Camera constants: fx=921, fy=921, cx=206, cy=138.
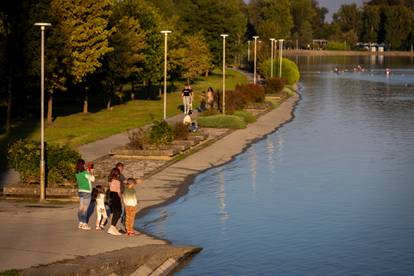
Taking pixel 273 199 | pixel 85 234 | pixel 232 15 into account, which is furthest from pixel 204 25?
pixel 85 234

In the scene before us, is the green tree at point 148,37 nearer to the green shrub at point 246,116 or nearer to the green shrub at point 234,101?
the green shrub at point 234,101

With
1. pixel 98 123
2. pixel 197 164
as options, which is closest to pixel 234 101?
pixel 98 123

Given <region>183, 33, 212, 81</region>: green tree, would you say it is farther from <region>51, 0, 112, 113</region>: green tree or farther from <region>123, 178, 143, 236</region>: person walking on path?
<region>123, 178, 143, 236</region>: person walking on path

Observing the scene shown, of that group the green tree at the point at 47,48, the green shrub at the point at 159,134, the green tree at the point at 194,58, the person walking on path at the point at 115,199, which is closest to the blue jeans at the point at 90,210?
the person walking on path at the point at 115,199

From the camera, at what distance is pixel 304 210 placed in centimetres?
2928

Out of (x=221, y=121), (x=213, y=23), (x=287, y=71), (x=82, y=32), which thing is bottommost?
(x=221, y=121)

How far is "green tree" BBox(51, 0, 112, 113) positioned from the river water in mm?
11641

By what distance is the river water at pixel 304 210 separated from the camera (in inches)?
895

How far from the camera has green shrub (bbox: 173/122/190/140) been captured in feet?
144

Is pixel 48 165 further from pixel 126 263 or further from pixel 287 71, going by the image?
pixel 287 71

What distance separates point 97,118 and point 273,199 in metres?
28.8

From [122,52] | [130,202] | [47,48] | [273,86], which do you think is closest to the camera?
[130,202]

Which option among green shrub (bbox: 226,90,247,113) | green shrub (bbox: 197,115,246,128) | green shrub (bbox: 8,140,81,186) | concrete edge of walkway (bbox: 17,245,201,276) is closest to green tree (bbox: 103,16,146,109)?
green shrub (bbox: 226,90,247,113)

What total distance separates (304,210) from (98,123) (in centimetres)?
2742
